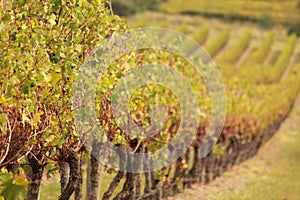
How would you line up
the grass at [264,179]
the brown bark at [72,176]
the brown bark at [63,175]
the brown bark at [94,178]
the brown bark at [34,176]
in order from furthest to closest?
the grass at [264,179], the brown bark at [94,178], the brown bark at [63,175], the brown bark at [72,176], the brown bark at [34,176]

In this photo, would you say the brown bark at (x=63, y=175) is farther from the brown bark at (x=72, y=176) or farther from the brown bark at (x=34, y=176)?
the brown bark at (x=34, y=176)

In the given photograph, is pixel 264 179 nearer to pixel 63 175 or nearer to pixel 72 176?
pixel 63 175

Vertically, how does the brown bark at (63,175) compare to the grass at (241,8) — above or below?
below

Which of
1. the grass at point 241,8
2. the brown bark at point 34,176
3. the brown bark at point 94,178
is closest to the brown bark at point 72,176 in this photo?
the brown bark at point 34,176

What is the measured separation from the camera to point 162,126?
1730 cm

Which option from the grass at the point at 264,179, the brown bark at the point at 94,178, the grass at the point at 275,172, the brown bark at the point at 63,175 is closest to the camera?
the brown bark at the point at 63,175

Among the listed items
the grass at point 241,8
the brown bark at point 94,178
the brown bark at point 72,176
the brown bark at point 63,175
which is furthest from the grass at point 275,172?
the grass at point 241,8

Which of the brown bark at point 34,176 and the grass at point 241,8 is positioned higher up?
the grass at point 241,8

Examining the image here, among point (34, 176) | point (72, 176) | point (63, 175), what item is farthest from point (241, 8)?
point (34, 176)

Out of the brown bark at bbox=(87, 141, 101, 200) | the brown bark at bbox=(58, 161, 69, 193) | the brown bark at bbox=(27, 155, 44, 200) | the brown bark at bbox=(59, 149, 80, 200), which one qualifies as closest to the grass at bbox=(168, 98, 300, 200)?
the brown bark at bbox=(87, 141, 101, 200)

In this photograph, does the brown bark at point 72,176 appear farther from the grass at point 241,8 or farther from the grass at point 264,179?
the grass at point 241,8

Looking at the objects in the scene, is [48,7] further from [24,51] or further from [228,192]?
[228,192]

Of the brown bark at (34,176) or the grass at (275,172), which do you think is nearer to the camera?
the brown bark at (34,176)

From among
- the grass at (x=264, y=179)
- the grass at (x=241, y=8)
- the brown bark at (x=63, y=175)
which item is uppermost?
the grass at (x=241, y=8)
